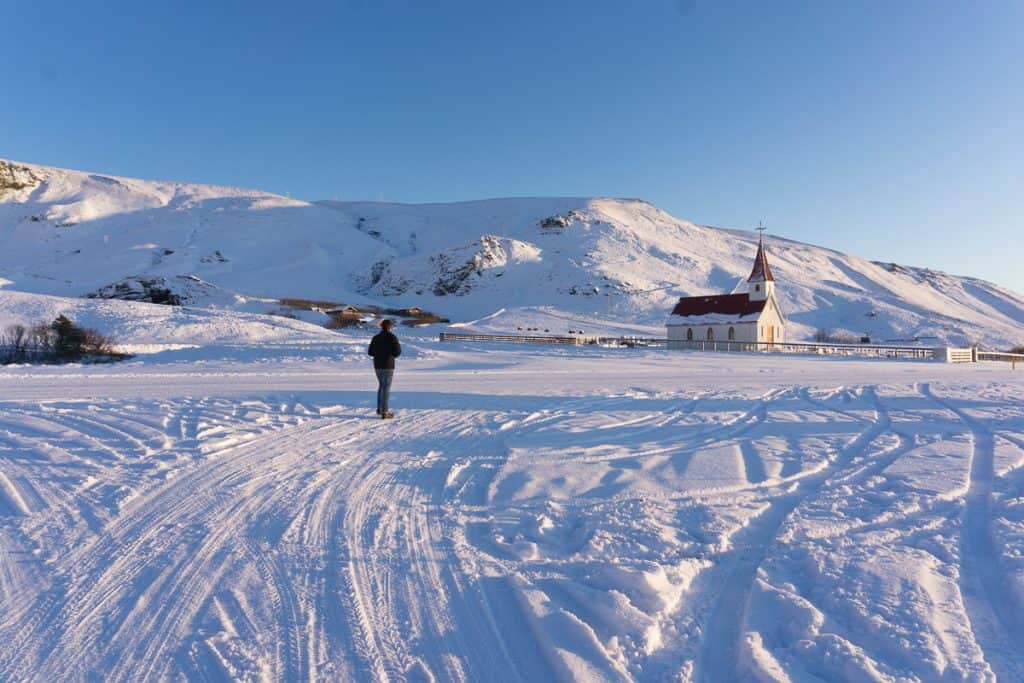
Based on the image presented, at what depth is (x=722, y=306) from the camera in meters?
56.1

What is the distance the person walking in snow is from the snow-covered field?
0.91 m

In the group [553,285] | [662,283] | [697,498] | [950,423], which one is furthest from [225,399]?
[662,283]

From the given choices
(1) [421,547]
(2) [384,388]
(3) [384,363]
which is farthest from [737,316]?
(1) [421,547]

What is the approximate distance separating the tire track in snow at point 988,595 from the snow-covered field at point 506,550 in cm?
2

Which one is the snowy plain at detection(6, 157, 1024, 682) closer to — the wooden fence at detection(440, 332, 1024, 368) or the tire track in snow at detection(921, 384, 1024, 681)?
the tire track in snow at detection(921, 384, 1024, 681)

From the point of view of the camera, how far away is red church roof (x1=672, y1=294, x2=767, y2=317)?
53.6 metres

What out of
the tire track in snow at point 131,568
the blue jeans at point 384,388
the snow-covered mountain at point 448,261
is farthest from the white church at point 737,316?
the tire track in snow at point 131,568

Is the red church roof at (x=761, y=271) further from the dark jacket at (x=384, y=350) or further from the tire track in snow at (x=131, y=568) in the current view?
the tire track in snow at (x=131, y=568)

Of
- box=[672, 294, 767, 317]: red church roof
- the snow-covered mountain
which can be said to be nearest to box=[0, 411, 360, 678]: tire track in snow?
box=[672, 294, 767, 317]: red church roof

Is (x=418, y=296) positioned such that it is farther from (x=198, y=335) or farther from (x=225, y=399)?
(x=225, y=399)

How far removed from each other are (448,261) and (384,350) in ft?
306

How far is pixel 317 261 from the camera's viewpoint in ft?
357

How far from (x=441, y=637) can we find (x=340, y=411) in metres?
8.57

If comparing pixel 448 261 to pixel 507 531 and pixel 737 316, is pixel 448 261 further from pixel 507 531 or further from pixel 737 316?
pixel 507 531
